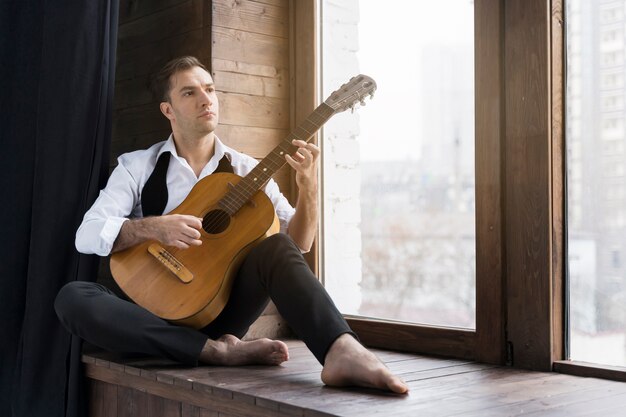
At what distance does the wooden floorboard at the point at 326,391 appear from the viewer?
64.2 inches

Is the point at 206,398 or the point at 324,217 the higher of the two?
the point at 324,217

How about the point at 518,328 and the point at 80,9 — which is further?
the point at 80,9

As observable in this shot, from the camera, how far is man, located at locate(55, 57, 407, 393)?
6.18 feet

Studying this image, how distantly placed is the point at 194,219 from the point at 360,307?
0.80 metres

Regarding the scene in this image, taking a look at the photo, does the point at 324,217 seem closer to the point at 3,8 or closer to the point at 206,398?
the point at 206,398

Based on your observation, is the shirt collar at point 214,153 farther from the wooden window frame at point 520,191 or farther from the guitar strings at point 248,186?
the wooden window frame at point 520,191

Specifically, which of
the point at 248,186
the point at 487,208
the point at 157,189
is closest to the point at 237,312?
the point at 248,186

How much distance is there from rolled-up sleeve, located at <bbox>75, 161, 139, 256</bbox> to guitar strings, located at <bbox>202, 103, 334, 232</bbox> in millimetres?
273

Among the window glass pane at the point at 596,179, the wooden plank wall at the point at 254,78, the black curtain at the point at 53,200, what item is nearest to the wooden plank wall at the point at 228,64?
the wooden plank wall at the point at 254,78

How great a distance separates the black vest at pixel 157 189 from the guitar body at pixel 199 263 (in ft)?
0.46

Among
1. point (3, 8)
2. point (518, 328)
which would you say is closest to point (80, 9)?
point (3, 8)

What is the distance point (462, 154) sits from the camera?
2.31 metres

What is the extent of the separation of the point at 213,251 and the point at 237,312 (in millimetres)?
204

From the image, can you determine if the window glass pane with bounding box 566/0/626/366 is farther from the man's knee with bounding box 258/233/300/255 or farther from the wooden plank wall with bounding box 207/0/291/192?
the wooden plank wall with bounding box 207/0/291/192
